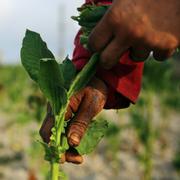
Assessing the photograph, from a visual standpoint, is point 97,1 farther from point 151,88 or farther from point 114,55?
point 151,88

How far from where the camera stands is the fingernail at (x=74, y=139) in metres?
0.99

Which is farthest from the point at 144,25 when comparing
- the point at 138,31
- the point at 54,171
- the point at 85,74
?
the point at 54,171

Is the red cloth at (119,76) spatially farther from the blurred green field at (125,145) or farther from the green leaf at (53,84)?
the blurred green field at (125,145)

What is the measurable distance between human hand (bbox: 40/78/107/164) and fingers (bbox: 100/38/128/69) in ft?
0.27

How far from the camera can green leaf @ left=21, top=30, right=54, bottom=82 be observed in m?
1.00

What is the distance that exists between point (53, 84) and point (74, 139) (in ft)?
0.32

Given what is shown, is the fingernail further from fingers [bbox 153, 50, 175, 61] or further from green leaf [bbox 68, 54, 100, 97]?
fingers [bbox 153, 50, 175, 61]

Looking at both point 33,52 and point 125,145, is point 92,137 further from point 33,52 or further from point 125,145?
point 125,145

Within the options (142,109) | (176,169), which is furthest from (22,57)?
(176,169)

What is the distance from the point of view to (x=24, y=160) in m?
6.99

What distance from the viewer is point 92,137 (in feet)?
3.42

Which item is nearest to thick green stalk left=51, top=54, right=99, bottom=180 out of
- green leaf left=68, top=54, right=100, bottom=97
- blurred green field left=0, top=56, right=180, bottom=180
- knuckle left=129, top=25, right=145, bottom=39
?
green leaf left=68, top=54, right=100, bottom=97

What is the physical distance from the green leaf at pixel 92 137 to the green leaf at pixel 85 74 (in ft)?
0.29

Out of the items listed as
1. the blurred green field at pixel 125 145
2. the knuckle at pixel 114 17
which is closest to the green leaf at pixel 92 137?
the knuckle at pixel 114 17
